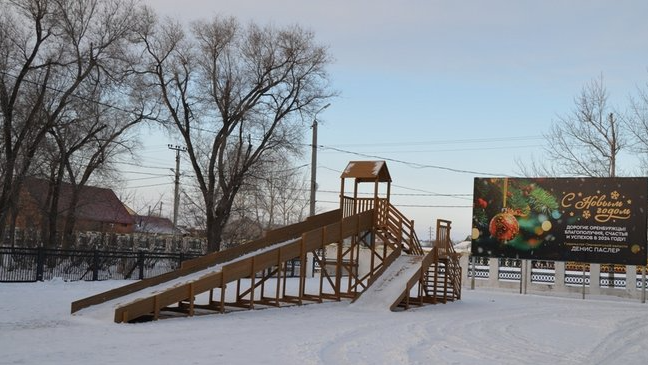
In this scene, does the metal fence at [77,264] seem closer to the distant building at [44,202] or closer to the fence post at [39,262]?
the fence post at [39,262]

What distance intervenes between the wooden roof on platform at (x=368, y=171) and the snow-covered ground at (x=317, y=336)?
4962 millimetres

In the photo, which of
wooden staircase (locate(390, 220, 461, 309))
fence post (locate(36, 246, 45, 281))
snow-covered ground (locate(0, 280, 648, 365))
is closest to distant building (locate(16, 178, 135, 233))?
fence post (locate(36, 246, 45, 281))

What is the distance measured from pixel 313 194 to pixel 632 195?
15.4 metres

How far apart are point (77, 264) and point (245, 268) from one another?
1052 cm

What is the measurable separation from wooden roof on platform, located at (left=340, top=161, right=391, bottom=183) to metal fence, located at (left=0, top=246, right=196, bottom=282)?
9.59 metres

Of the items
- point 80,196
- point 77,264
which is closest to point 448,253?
point 77,264

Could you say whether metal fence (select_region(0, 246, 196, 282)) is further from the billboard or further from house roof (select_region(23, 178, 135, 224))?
the billboard

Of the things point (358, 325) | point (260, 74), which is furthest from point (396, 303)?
point (260, 74)

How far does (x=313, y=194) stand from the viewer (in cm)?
3462

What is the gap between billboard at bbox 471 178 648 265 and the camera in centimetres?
2883

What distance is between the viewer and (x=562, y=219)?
3020 centimetres

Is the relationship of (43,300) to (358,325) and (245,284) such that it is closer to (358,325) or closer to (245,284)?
(358,325)

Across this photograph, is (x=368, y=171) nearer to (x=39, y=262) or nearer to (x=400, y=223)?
(x=400, y=223)

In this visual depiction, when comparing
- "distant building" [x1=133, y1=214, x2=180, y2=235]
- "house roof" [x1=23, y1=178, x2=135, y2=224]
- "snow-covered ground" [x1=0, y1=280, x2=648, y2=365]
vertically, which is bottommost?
"snow-covered ground" [x1=0, y1=280, x2=648, y2=365]
